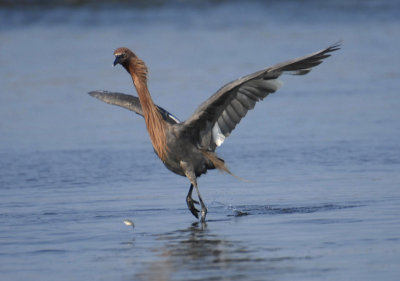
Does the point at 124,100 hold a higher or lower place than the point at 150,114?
higher

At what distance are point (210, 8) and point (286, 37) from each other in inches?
511

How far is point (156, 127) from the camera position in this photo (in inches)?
403

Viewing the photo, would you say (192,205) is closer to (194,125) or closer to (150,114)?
(194,125)

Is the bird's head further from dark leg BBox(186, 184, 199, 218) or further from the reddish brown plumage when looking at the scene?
dark leg BBox(186, 184, 199, 218)

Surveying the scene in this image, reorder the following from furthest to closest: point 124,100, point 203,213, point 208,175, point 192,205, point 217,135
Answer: point 208,175
point 124,100
point 217,135
point 192,205
point 203,213

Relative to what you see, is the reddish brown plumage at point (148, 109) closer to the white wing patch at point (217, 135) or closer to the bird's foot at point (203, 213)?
the white wing patch at point (217, 135)

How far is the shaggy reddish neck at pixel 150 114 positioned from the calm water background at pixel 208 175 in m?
0.73

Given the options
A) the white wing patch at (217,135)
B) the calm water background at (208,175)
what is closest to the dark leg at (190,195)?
the calm water background at (208,175)

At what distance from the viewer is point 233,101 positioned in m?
10.1

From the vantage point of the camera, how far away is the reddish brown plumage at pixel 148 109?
10.2 metres

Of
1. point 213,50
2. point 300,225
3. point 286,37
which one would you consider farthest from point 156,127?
point 286,37

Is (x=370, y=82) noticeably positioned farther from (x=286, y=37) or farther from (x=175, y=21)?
(x=175, y=21)

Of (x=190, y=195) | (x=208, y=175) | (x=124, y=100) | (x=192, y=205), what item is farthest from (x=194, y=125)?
(x=208, y=175)

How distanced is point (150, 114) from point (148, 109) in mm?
65
